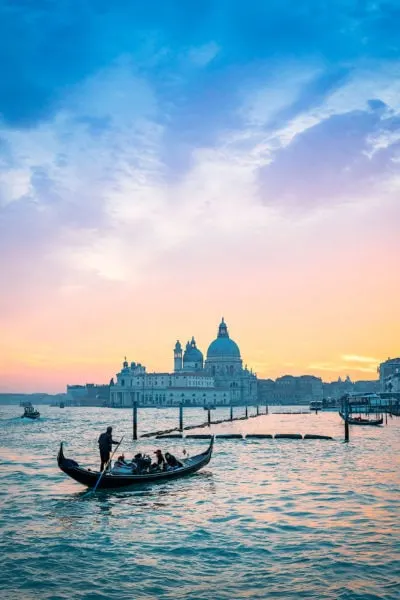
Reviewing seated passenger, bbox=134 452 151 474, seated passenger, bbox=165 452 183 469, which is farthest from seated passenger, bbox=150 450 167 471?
seated passenger, bbox=165 452 183 469

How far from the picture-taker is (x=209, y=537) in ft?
44.1

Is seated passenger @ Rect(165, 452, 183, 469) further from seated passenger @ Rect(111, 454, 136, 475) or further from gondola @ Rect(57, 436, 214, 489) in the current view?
seated passenger @ Rect(111, 454, 136, 475)

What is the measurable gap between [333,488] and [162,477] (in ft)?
17.9

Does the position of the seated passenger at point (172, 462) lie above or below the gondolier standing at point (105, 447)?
below

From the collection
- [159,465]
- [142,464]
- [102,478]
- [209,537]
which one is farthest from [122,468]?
[209,537]

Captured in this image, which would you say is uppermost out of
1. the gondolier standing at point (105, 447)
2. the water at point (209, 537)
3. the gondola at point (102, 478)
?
the gondolier standing at point (105, 447)

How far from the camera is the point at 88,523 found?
15.0m

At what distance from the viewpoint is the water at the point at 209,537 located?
10.3 metres

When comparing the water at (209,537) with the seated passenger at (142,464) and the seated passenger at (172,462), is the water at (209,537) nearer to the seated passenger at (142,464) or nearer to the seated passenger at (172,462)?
the seated passenger at (142,464)

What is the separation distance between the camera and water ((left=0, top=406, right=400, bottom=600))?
404 inches

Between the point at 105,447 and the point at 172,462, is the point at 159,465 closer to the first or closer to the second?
the point at 172,462

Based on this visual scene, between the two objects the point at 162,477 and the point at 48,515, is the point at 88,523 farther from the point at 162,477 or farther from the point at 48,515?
the point at 162,477

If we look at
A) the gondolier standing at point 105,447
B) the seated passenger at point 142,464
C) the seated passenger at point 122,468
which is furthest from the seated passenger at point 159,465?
the gondolier standing at point 105,447

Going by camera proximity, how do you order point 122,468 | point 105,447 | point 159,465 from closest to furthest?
point 122,468, point 105,447, point 159,465
